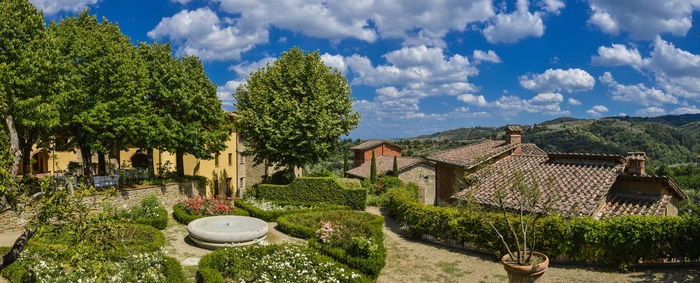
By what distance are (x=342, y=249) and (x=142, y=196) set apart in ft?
46.5

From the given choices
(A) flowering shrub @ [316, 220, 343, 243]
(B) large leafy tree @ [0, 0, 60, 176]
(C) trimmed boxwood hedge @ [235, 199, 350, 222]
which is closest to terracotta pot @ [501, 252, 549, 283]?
(A) flowering shrub @ [316, 220, 343, 243]

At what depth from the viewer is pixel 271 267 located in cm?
1223

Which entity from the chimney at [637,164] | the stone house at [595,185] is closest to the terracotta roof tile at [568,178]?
the stone house at [595,185]

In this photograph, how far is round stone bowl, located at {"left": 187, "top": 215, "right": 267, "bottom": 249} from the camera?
15523 mm

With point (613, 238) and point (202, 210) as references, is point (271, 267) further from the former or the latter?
point (613, 238)

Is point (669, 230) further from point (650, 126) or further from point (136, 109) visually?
point (650, 126)

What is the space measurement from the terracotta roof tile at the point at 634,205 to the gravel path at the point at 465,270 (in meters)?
4.27

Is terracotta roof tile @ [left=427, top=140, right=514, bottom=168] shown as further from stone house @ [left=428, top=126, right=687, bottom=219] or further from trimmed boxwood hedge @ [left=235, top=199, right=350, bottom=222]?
trimmed boxwood hedge @ [left=235, top=199, right=350, bottom=222]

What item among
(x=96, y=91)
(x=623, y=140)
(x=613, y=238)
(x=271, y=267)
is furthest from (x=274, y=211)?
(x=623, y=140)

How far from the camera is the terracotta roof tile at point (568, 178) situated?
16031mm

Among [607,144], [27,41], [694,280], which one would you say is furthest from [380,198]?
[607,144]

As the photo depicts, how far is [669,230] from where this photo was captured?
12.2 metres

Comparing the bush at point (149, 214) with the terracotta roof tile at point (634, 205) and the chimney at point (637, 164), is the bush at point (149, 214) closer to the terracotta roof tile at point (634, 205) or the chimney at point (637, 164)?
the terracotta roof tile at point (634, 205)

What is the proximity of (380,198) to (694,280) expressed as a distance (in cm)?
1896
